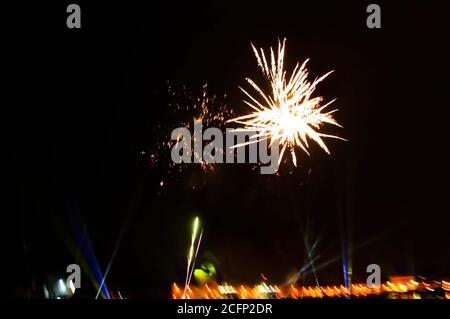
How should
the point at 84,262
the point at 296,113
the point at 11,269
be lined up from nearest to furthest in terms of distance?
the point at 11,269
the point at 296,113
the point at 84,262

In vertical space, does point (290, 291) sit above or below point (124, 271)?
below

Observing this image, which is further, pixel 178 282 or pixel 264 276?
pixel 264 276

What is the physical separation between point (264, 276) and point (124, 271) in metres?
7.95

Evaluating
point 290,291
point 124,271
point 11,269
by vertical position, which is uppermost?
point 11,269

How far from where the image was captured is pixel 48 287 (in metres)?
13.2

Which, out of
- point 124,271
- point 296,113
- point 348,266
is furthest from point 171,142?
point 348,266

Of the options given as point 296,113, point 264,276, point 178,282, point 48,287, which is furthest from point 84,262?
point 264,276

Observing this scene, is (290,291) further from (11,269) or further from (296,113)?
(11,269)
